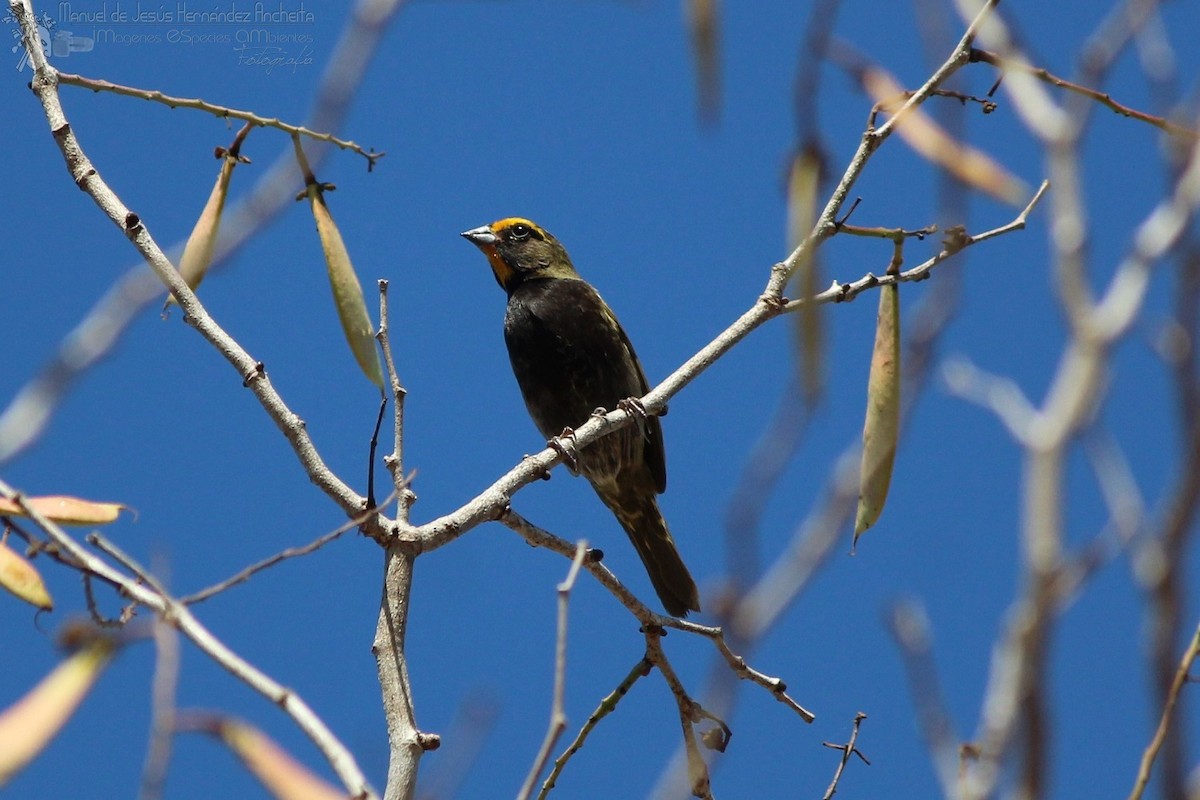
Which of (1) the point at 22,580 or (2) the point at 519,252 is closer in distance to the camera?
(1) the point at 22,580

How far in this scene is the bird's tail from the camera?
6188 millimetres

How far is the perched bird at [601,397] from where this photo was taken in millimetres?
6188

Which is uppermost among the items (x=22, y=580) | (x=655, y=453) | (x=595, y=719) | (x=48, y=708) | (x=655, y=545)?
(x=655, y=453)

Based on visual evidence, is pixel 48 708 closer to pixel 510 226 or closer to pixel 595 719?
pixel 595 719

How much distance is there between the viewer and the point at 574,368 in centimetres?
628

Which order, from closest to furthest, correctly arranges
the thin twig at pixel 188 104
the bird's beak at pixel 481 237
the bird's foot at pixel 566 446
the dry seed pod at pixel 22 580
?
the dry seed pod at pixel 22 580
the thin twig at pixel 188 104
the bird's foot at pixel 566 446
the bird's beak at pixel 481 237

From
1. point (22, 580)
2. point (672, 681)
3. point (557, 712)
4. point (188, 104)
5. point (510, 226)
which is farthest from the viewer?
point (510, 226)

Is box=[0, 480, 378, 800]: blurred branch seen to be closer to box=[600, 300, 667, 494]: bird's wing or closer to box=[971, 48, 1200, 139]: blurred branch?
box=[971, 48, 1200, 139]: blurred branch

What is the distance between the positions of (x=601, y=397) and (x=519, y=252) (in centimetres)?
124

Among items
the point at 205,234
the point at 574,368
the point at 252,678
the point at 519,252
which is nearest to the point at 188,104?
the point at 205,234

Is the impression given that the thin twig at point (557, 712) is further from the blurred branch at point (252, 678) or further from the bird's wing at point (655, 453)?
the bird's wing at point (655, 453)

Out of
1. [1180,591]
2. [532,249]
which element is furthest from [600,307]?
[1180,591]

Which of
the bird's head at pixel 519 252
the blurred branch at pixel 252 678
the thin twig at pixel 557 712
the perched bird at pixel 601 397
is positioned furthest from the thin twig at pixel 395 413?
the bird's head at pixel 519 252

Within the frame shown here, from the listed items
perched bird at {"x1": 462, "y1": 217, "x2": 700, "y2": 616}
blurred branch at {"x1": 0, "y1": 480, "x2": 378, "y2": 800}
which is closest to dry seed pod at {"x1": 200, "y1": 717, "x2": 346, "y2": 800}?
blurred branch at {"x1": 0, "y1": 480, "x2": 378, "y2": 800}
